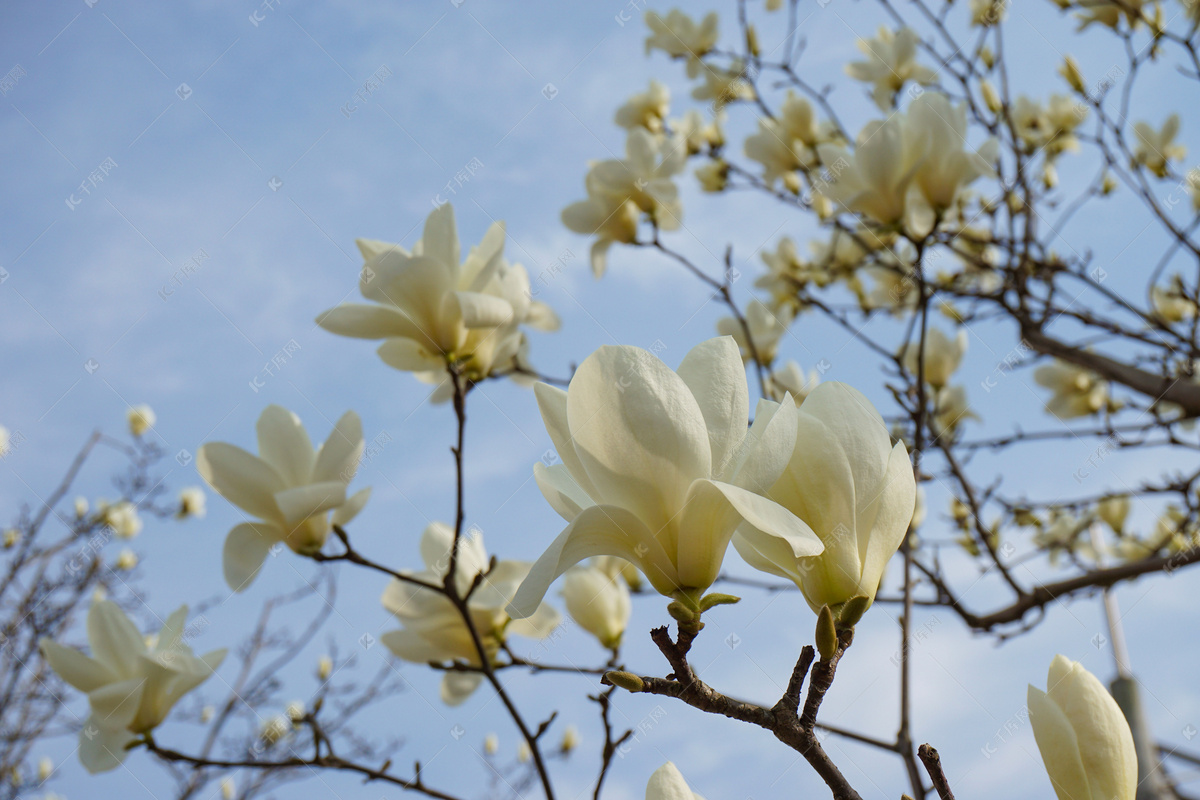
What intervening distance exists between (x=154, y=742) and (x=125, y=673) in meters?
0.12

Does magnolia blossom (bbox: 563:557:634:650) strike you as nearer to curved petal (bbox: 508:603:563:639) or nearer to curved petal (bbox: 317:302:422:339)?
curved petal (bbox: 508:603:563:639)

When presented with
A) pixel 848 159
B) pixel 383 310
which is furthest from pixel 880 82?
pixel 383 310

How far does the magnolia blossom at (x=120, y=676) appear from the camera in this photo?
Answer: 1.24m

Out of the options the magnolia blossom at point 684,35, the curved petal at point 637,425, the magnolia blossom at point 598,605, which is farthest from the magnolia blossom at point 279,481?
the magnolia blossom at point 684,35

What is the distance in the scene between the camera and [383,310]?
1.32m

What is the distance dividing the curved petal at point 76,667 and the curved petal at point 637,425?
1087mm

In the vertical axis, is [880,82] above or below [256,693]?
above

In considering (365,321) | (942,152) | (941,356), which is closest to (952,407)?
(941,356)

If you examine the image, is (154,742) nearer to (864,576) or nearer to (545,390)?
(545,390)

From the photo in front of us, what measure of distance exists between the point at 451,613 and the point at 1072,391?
2411mm

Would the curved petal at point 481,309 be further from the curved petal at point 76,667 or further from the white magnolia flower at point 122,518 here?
the white magnolia flower at point 122,518

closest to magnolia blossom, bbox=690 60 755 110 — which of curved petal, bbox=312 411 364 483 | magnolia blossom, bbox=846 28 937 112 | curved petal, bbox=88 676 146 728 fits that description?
magnolia blossom, bbox=846 28 937 112

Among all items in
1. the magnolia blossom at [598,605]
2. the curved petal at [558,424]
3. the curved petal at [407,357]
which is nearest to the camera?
the curved petal at [558,424]

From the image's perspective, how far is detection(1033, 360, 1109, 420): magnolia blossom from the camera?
2783 mm
